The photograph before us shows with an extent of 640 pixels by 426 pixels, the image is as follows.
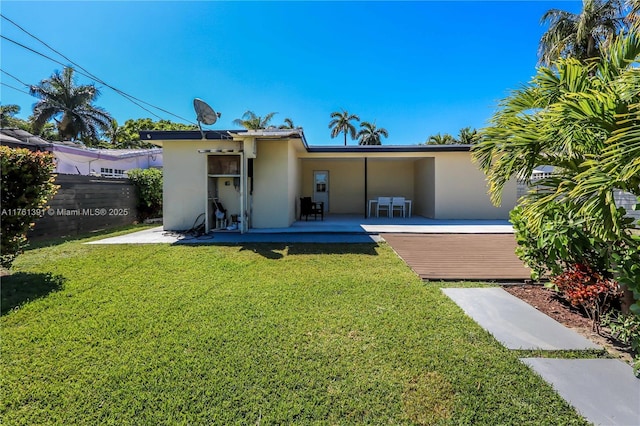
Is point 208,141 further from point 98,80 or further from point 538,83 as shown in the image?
point 538,83

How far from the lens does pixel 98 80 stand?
8977 millimetres

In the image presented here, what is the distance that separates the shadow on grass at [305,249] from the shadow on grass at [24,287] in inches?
126

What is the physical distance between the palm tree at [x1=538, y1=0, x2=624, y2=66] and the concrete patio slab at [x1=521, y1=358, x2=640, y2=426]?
53.3 ft

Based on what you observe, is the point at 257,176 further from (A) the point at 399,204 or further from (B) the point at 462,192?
(B) the point at 462,192

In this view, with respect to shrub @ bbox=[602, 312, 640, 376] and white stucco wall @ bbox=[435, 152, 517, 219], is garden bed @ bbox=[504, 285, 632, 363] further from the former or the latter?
white stucco wall @ bbox=[435, 152, 517, 219]

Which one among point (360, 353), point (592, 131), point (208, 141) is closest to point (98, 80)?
point (208, 141)

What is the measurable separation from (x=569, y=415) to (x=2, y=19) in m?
10.4

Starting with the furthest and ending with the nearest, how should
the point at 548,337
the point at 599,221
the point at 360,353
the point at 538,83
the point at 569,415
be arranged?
the point at 538,83
the point at 548,337
the point at 360,353
the point at 599,221
the point at 569,415

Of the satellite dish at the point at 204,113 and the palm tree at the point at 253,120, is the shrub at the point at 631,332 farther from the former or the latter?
the palm tree at the point at 253,120

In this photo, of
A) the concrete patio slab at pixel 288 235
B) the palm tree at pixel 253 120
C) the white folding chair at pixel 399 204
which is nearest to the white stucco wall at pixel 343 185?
the white folding chair at pixel 399 204

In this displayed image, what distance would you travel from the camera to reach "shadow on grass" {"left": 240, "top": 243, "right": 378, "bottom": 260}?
619 centimetres

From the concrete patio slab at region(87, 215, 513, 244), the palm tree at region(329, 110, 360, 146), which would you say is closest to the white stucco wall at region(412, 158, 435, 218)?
the concrete patio slab at region(87, 215, 513, 244)

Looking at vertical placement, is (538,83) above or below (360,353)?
above

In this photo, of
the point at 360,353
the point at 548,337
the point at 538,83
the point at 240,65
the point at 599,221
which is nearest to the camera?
the point at 599,221
